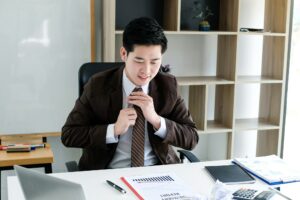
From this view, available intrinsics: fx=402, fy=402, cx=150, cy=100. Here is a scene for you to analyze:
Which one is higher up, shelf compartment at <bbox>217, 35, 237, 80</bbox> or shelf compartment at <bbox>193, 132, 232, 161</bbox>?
shelf compartment at <bbox>217, 35, 237, 80</bbox>

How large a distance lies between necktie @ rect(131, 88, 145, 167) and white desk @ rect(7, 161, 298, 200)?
0.40 ft

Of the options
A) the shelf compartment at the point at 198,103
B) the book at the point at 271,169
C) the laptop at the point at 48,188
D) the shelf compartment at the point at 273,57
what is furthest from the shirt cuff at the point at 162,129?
the shelf compartment at the point at 273,57

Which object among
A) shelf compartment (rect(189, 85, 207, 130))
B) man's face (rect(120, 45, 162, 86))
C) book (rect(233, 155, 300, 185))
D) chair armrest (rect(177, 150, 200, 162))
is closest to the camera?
book (rect(233, 155, 300, 185))

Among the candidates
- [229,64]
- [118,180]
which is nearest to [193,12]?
[229,64]

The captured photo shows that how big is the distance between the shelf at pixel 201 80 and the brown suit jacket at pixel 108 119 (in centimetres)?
108

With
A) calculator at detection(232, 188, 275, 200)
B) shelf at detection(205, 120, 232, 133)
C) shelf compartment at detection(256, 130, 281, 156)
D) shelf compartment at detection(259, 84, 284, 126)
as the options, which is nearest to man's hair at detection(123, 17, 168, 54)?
calculator at detection(232, 188, 275, 200)

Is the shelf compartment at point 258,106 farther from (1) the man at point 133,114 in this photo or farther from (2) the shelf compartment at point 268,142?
(1) the man at point 133,114

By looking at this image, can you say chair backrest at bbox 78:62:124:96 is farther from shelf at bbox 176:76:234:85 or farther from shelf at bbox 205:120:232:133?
shelf at bbox 205:120:232:133

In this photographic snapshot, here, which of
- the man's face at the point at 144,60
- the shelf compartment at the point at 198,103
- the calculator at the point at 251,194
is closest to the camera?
the calculator at the point at 251,194

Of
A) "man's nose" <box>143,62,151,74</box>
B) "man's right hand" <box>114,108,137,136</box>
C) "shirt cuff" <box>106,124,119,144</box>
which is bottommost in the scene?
"shirt cuff" <box>106,124,119,144</box>

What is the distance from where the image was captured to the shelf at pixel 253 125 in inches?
132

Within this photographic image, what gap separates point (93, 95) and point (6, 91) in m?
1.19

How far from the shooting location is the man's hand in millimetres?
1776

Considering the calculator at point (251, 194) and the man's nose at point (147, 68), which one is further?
the man's nose at point (147, 68)
